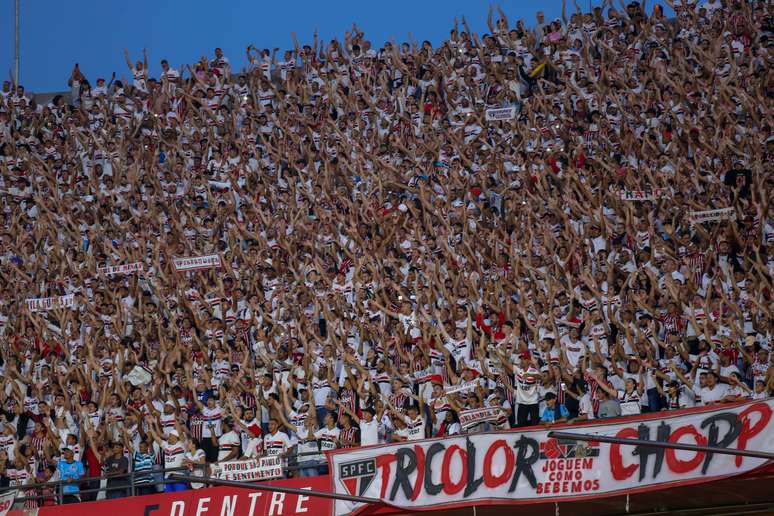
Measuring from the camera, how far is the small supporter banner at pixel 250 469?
13.1m

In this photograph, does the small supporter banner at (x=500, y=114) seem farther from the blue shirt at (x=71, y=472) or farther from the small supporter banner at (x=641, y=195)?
the blue shirt at (x=71, y=472)

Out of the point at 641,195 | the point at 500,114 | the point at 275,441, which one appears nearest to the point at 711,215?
the point at 641,195

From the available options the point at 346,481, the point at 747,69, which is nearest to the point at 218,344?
the point at 346,481

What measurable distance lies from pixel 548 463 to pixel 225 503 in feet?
12.4

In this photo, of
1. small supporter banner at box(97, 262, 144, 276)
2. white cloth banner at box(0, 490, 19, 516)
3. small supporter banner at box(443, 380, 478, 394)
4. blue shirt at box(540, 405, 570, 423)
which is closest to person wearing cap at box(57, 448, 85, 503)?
white cloth banner at box(0, 490, 19, 516)

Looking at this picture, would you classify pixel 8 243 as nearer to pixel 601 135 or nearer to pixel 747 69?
pixel 601 135

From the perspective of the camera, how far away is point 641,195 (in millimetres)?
17281

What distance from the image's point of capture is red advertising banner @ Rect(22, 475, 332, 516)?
1345 centimetres

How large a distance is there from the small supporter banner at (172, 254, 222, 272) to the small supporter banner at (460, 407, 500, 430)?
20.9ft

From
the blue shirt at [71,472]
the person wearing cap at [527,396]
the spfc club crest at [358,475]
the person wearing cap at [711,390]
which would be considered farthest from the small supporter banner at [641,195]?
the blue shirt at [71,472]

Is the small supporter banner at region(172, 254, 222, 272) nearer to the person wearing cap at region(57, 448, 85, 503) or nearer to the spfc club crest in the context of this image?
the person wearing cap at region(57, 448, 85, 503)

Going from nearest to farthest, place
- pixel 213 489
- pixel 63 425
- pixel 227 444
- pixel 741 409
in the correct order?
1. pixel 741 409
2. pixel 213 489
3. pixel 227 444
4. pixel 63 425

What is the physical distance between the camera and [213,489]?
543 inches

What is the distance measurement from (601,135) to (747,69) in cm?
254
